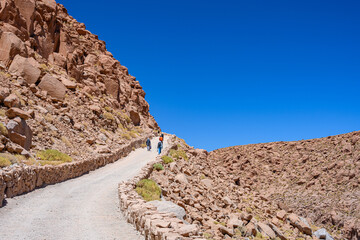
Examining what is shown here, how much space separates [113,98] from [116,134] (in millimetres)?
10839

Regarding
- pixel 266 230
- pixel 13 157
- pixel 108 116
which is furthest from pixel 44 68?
pixel 266 230

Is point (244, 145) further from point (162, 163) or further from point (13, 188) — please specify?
point (13, 188)

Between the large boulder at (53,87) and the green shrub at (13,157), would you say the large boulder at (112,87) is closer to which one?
the large boulder at (53,87)

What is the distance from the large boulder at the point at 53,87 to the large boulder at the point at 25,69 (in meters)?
0.76

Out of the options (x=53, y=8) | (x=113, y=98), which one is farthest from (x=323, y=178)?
(x=53, y=8)

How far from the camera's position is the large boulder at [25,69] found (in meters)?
26.7

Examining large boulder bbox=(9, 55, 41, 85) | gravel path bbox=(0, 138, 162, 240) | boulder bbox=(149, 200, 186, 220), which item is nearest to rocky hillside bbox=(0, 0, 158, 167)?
large boulder bbox=(9, 55, 41, 85)

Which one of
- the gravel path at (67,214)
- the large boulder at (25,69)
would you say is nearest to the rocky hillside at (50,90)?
the large boulder at (25,69)

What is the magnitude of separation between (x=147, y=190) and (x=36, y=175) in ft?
17.7

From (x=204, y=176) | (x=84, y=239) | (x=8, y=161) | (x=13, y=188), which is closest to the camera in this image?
(x=84, y=239)

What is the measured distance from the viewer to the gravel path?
8.55 m

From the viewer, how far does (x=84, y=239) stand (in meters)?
8.12

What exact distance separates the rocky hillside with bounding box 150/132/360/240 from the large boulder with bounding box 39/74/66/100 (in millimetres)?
12777

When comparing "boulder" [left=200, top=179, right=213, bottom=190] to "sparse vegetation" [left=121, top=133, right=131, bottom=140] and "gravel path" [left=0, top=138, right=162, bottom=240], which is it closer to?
"gravel path" [left=0, top=138, right=162, bottom=240]
